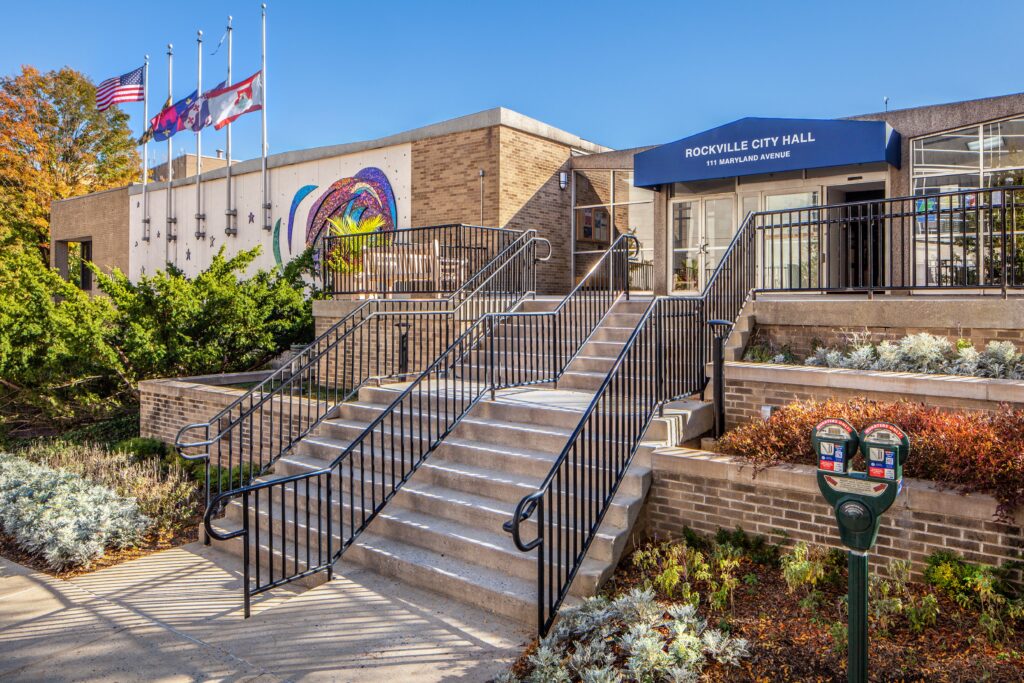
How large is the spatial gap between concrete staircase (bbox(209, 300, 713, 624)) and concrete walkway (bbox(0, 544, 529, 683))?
198 millimetres

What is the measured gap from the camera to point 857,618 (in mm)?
3217

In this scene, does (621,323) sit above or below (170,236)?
below

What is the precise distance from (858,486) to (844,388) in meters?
3.09

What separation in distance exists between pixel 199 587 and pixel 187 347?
6330 mm

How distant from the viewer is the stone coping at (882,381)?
A: 5.27 m

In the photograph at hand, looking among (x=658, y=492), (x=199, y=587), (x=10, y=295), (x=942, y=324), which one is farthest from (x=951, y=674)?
(x=10, y=295)

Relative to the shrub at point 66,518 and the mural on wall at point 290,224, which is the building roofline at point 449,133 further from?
the shrub at point 66,518

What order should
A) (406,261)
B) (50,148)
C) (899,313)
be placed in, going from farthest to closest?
(50,148), (406,261), (899,313)

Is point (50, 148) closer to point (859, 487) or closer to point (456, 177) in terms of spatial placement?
point (456, 177)

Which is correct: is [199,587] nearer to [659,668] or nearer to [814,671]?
[659,668]

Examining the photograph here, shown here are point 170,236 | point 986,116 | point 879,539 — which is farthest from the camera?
point 170,236

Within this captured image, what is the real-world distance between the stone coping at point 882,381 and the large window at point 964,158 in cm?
680

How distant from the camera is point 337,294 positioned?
486 inches

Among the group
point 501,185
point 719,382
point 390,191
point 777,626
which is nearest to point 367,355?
point 501,185
